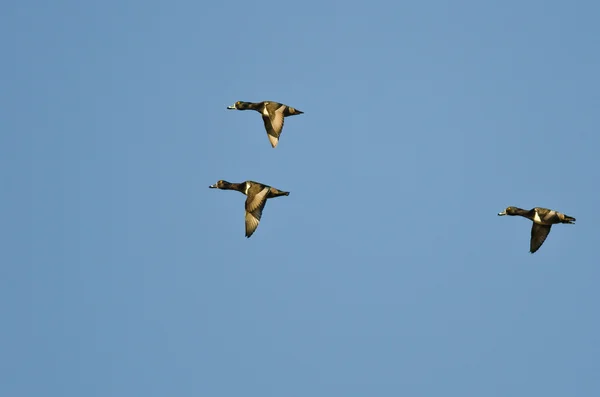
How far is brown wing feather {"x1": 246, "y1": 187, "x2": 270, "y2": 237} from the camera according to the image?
50.7 meters

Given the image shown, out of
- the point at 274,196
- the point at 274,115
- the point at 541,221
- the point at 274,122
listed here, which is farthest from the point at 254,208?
the point at 541,221

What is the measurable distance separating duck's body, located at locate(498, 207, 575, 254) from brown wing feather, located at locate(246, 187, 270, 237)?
12.9m

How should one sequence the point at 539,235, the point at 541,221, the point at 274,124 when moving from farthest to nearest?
the point at 274,124 < the point at 539,235 < the point at 541,221

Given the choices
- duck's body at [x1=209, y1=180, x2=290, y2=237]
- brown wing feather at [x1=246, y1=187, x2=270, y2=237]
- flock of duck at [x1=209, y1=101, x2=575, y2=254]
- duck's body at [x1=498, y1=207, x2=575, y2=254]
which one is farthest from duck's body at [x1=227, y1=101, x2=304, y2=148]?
duck's body at [x1=498, y1=207, x2=575, y2=254]

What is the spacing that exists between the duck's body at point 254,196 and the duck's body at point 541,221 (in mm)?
12299

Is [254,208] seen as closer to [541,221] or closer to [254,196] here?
[254,196]

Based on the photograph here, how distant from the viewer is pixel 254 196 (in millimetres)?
52500

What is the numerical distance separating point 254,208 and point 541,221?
548 inches

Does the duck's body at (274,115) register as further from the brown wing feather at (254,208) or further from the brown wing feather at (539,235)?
the brown wing feather at (539,235)

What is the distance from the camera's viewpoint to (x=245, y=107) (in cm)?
5728

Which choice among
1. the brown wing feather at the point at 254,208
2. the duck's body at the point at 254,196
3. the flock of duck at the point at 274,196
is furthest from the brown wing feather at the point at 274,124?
the brown wing feather at the point at 254,208

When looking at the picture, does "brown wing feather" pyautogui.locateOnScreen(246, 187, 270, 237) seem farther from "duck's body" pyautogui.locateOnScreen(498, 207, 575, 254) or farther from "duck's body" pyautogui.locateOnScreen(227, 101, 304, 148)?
"duck's body" pyautogui.locateOnScreen(498, 207, 575, 254)

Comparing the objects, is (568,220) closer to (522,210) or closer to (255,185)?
(522,210)

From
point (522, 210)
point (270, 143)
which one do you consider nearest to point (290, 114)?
point (270, 143)
